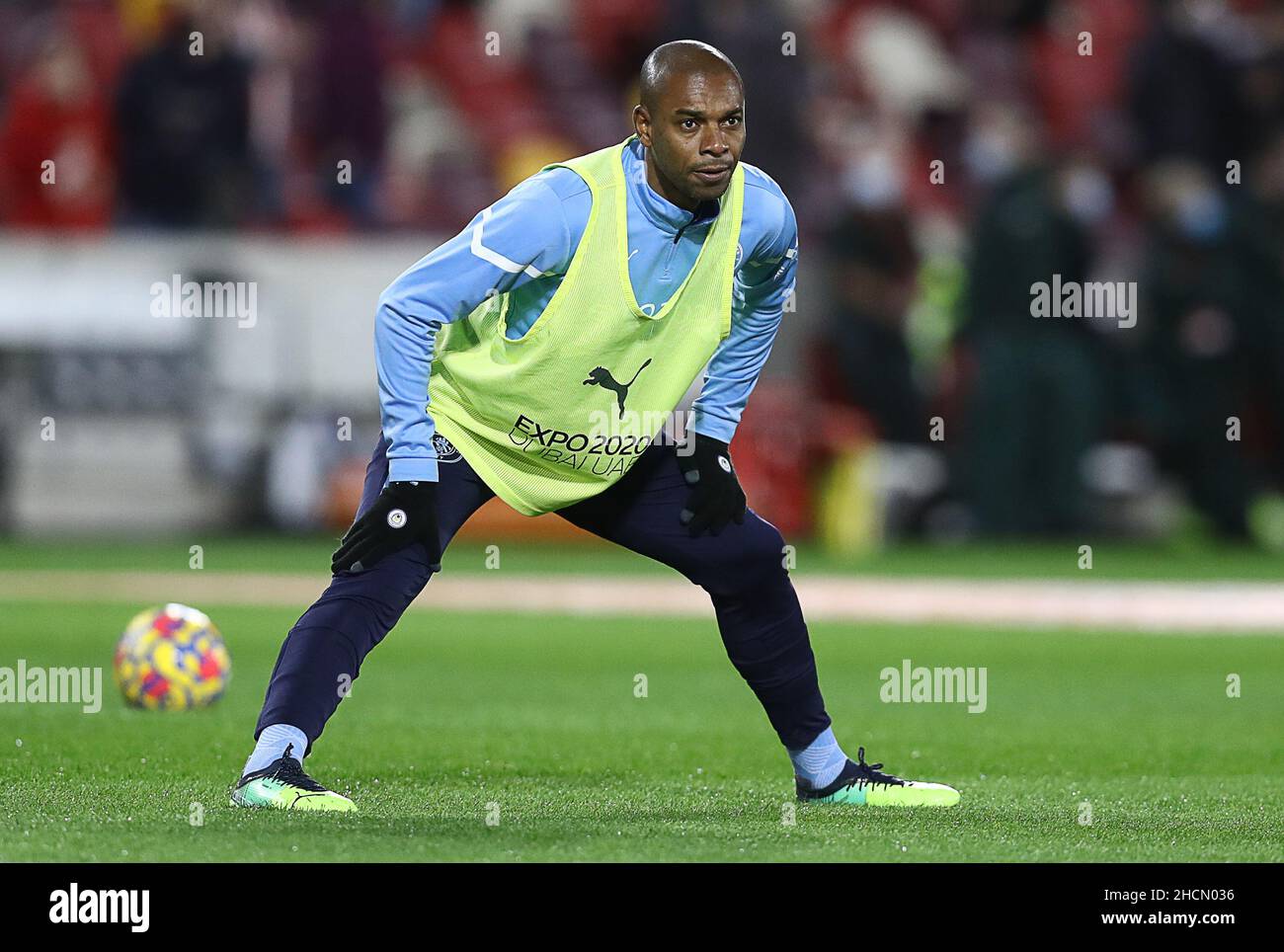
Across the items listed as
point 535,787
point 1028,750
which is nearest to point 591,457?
point 535,787

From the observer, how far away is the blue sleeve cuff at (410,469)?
639 cm

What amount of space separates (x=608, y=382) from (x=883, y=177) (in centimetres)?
1425

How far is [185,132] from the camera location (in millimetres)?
19641

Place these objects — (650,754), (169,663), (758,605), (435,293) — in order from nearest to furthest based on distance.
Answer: (435,293) → (758,605) → (650,754) → (169,663)

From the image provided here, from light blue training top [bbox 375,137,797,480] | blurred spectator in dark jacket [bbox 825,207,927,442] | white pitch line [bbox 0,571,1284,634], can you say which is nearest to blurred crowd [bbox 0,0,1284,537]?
blurred spectator in dark jacket [bbox 825,207,927,442]

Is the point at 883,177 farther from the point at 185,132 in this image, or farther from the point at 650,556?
the point at 650,556

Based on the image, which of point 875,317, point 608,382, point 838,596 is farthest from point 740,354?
point 875,317

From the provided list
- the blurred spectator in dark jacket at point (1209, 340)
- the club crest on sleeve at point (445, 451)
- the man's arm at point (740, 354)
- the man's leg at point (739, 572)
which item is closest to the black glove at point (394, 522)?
the club crest on sleeve at point (445, 451)

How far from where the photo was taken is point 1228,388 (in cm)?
1962

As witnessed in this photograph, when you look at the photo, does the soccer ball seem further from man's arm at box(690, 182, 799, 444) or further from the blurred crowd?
the blurred crowd

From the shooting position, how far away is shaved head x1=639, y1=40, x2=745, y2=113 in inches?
252

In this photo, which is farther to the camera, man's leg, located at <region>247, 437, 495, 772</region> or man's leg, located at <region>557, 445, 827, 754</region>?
man's leg, located at <region>557, 445, 827, 754</region>

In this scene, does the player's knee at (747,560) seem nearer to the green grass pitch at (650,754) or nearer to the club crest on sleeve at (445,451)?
the green grass pitch at (650,754)

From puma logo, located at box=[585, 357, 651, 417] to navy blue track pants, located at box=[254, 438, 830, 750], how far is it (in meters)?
0.31
